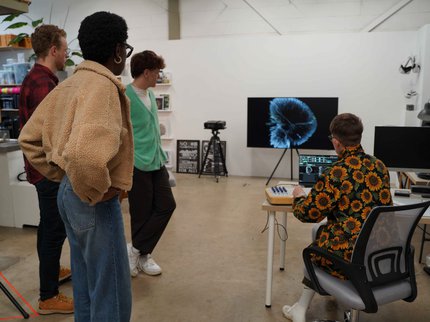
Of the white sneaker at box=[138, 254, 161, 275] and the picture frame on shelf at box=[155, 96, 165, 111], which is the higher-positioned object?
the picture frame on shelf at box=[155, 96, 165, 111]

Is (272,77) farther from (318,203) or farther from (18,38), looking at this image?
(318,203)

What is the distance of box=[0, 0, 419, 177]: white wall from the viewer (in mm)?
5434

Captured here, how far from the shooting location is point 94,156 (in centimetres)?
120

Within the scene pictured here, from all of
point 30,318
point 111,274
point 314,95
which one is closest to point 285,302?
point 111,274

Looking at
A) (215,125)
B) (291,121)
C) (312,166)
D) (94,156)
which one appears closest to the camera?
(94,156)

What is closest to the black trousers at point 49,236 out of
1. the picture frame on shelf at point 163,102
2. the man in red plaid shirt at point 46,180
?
the man in red plaid shirt at point 46,180

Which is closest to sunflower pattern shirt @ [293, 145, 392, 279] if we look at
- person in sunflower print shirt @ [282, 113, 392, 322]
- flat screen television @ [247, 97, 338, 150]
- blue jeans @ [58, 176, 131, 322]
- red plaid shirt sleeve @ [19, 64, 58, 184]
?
person in sunflower print shirt @ [282, 113, 392, 322]

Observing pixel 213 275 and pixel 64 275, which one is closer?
pixel 64 275

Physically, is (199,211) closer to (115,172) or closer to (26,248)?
(26,248)

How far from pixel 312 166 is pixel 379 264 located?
0.89 meters

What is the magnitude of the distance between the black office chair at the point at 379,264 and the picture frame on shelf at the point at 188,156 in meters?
4.65

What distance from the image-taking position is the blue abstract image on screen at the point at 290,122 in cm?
543

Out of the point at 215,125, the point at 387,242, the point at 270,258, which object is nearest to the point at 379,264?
the point at 387,242

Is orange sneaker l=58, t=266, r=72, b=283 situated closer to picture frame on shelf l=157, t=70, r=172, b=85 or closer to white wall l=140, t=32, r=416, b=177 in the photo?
white wall l=140, t=32, r=416, b=177
